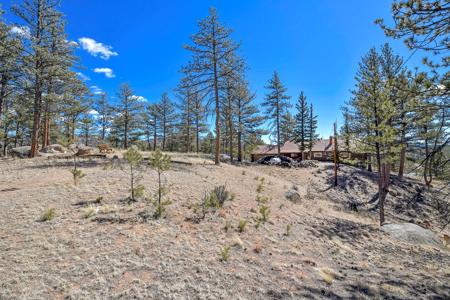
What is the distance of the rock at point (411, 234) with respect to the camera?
7.97 m

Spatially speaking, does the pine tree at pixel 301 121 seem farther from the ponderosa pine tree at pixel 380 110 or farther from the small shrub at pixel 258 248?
the small shrub at pixel 258 248

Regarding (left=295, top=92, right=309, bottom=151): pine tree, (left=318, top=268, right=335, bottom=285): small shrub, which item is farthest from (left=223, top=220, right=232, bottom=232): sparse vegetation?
(left=295, top=92, right=309, bottom=151): pine tree

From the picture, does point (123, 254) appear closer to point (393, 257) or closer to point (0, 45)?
point (393, 257)

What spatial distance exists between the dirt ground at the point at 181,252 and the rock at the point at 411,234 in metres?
0.52

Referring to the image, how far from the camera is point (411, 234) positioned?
8203 mm

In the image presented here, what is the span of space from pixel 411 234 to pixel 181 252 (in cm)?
878

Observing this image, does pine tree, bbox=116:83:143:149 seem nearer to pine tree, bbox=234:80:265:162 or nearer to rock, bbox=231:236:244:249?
pine tree, bbox=234:80:265:162

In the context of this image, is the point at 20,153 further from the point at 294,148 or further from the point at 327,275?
the point at 294,148

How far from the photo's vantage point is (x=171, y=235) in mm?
5020

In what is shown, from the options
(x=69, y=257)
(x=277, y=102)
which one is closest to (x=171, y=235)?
(x=69, y=257)

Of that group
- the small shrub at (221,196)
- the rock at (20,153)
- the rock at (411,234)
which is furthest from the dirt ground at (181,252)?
the rock at (20,153)

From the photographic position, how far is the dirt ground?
135 inches

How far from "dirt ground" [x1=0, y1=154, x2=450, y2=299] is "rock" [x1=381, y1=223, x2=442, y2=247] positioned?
52 centimetres

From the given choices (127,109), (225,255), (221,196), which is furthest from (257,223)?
(127,109)
